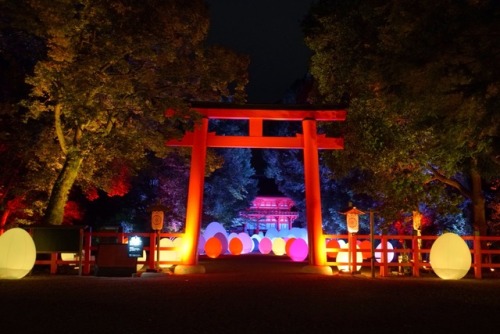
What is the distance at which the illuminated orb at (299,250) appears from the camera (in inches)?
1016

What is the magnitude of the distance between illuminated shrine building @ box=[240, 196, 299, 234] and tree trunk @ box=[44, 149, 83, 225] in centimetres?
3405

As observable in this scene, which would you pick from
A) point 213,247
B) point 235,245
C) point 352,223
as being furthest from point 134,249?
point 235,245

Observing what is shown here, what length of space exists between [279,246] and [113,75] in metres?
21.4

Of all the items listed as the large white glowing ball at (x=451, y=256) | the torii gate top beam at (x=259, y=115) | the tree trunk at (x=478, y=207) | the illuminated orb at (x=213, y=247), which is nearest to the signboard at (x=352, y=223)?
the large white glowing ball at (x=451, y=256)

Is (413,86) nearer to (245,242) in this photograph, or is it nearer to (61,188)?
(61,188)

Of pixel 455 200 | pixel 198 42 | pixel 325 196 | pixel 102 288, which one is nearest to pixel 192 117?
pixel 198 42

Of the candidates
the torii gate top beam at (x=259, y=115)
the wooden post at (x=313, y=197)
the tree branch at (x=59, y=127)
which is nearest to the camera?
the tree branch at (x=59, y=127)

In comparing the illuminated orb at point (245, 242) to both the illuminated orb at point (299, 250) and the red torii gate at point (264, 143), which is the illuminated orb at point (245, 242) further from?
the red torii gate at point (264, 143)

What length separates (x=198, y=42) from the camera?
18.0 meters

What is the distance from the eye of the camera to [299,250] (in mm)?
25859

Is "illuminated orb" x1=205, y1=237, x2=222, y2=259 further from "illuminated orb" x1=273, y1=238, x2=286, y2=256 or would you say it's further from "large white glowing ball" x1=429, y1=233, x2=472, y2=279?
"large white glowing ball" x1=429, y1=233, x2=472, y2=279

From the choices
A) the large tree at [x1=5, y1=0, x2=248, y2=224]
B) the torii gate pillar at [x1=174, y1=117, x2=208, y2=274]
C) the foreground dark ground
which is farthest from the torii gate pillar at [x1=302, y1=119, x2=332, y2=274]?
the foreground dark ground

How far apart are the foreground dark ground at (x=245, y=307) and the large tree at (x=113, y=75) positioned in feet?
17.2

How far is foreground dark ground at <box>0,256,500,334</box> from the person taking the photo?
6.89 meters
